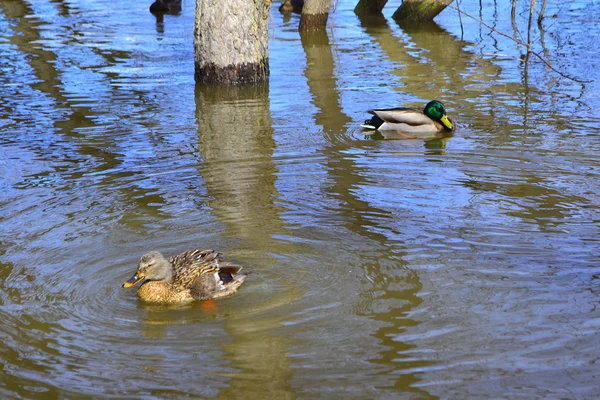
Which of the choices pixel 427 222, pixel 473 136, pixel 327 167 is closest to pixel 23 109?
pixel 327 167

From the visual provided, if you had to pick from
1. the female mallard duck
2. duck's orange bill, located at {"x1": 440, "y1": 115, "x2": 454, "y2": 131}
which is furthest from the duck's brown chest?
duck's orange bill, located at {"x1": 440, "y1": 115, "x2": 454, "y2": 131}

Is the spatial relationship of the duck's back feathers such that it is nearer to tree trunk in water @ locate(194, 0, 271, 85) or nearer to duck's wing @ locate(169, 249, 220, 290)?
duck's wing @ locate(169, 249, 220, 290)

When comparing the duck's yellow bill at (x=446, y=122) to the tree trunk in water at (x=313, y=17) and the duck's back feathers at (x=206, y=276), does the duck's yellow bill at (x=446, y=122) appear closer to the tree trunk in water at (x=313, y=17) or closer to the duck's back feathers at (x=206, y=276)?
the duck's back feathers at (x=206, y=276)

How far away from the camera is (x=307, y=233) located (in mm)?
7137

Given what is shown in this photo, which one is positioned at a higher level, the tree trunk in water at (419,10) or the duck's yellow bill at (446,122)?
the tree trunk in water at (419,10)

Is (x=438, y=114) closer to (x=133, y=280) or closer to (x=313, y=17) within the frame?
(x=133, y=280)

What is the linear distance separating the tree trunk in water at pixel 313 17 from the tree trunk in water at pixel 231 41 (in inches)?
235

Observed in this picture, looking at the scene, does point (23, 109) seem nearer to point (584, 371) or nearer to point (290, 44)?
point (290, 44)

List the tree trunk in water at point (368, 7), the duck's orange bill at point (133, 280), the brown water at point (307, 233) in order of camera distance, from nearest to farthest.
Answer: the brown water at point (307, 233)
the duck's orange bill at point (133, 280)
the tree trunk in water at point (368, 7)

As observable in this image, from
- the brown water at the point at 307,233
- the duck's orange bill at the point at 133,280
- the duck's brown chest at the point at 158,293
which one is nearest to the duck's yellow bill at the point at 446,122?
the brown water at the point at 307,233

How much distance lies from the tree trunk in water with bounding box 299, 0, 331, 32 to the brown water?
5.15m

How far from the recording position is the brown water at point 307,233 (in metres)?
5.07

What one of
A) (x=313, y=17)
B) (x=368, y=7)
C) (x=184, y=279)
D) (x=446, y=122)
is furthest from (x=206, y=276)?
(x=368, y=7)

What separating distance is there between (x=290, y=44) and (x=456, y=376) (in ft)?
43.7
